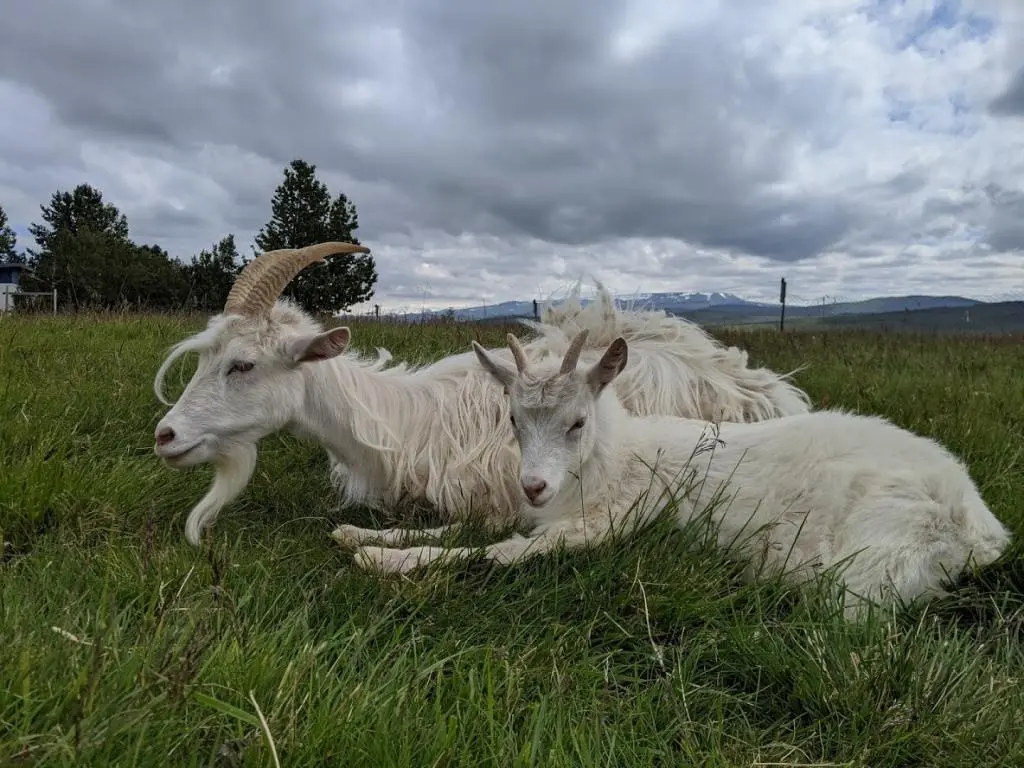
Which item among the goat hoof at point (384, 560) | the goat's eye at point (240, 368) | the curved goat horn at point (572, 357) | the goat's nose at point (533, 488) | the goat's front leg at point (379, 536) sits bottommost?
the goat's front leg at point (379, 536)

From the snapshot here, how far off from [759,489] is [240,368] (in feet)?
8.12

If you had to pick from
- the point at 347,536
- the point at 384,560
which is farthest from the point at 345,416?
the point at 384,560

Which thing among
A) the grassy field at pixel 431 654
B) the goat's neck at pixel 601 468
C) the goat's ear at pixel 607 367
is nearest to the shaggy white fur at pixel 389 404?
the grassy field at pixel 431 654

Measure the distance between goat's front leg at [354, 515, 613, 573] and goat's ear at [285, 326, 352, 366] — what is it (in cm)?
114

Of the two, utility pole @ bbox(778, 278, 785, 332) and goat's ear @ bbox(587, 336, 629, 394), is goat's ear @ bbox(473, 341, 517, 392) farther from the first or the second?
utility pole @ bbox(778, 278, 785, 332)

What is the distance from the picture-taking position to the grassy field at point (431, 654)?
1.31 metres

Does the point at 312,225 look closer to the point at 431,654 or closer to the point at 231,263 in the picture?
the point at 231,263

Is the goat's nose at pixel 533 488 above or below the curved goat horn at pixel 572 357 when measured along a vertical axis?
below

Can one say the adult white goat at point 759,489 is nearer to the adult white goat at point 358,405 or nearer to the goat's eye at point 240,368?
the adult white goat at point 358,405

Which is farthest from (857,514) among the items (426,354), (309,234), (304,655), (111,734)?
(309,234)

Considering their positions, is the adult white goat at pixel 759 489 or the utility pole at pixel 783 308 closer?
the adult white goat at pixel 759 489

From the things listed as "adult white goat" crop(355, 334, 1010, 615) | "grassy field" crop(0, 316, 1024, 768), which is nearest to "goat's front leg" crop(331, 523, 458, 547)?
"grassy field" crop(0, 316, 1024, 768)

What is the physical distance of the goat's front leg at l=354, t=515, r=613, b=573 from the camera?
251 centimetres

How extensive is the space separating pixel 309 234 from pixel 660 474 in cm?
5060
